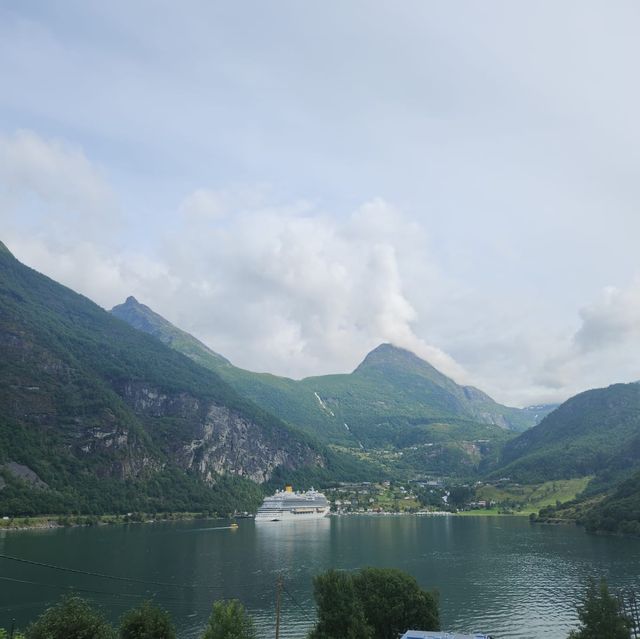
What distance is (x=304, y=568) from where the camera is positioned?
4193 inches

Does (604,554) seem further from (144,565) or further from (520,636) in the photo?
(144,565)

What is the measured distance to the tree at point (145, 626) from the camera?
4406 cm

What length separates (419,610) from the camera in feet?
178

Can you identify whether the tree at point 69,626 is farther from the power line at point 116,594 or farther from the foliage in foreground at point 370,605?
the power line at point 116,594

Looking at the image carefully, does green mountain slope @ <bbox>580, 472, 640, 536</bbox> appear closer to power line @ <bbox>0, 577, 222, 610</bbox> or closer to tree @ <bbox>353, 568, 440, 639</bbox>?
tree @ <bbox>353, 568, 440, 639</bbox>

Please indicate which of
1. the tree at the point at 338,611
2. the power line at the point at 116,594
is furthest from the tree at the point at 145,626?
the power line at the point at 116,594

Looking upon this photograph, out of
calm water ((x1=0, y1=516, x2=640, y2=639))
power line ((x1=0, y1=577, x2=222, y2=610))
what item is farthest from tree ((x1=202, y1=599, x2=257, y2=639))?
power line ((x1=0, y1=577, x2=222, y2=610))

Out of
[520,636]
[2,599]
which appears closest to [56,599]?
[2,599]

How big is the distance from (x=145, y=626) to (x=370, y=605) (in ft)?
68.6

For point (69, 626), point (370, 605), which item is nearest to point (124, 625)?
point (69, 626)

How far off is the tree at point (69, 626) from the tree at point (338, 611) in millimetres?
17126

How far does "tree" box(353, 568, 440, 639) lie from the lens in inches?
2115

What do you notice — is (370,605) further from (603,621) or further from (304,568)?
(304,568)

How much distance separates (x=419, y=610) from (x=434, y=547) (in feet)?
291
